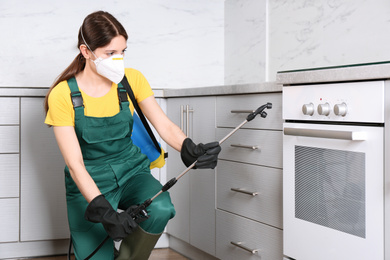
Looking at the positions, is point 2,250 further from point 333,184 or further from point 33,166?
point 333,184

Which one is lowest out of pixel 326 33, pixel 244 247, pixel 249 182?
pixel 244 247

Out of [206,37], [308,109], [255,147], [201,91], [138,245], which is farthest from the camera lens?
[206,37]

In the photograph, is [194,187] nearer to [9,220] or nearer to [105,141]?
[105,141]

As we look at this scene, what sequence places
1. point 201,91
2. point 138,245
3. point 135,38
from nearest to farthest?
point 138,245 < point 201,91 < point 135,38

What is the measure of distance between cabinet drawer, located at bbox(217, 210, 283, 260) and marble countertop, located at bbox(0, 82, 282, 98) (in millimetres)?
562

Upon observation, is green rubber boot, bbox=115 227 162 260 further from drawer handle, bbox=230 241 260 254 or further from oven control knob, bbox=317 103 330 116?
oven control knob, bbox=317 103 330 116

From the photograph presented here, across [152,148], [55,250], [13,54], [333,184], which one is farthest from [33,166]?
[333,184]

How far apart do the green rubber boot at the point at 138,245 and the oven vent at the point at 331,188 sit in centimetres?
53

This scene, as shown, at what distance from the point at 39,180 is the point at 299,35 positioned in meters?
1.67

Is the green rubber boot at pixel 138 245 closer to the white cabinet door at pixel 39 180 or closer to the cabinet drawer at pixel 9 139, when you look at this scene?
the white cabinet door at pixel 39 180

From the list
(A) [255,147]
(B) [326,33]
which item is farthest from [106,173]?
(B) [326,33]

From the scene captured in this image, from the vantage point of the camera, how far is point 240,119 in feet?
7.55

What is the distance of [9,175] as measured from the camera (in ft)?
9.28

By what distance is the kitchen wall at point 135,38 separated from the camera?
125 inches
